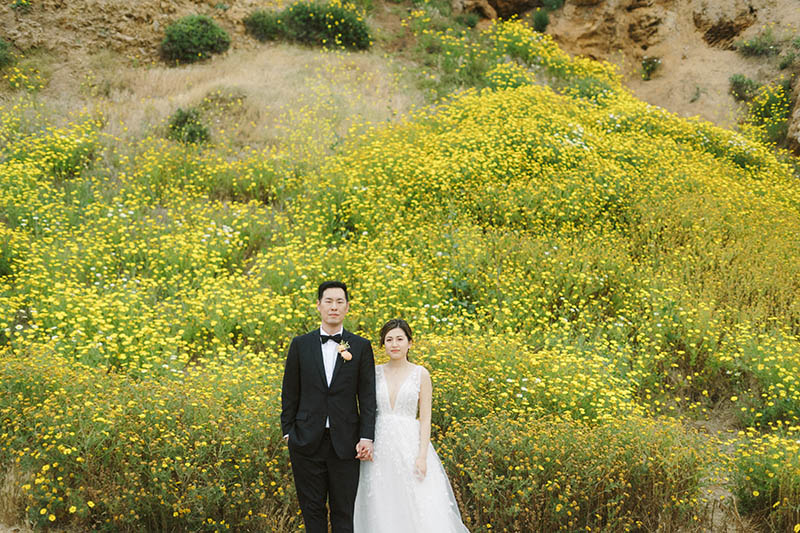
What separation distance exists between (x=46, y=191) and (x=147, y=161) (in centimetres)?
163

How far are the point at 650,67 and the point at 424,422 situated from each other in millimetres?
18450

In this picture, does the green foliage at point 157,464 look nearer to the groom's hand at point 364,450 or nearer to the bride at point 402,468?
the bride at point 402,468

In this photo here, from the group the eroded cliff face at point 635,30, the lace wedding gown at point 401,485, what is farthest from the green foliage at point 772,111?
the lace wedding gown at point 401,485

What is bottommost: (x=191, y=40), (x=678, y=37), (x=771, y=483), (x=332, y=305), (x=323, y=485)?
(x=771, y=483)

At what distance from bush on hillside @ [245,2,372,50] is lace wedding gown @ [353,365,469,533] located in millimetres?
14939

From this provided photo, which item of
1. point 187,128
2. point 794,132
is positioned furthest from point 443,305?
point 794,132

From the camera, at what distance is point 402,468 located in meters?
3.92

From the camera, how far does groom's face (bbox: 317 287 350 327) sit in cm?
388

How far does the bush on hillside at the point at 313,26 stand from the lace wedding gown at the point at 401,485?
49.0ft

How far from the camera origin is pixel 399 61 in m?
17.3

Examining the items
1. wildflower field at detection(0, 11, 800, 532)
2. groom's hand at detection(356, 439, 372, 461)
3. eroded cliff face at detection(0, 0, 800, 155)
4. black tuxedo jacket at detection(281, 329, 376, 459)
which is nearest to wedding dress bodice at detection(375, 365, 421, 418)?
black tuxedo jacket at detection(281, 329, 376, 459)

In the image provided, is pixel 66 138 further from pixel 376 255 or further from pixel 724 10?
pixel 724 10

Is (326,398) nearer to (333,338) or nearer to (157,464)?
(333,338)

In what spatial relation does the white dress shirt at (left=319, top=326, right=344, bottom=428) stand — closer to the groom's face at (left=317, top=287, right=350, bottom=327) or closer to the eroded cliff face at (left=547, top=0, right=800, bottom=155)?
the groom's face at (left=317, top=287, right=350, bottom=327)
